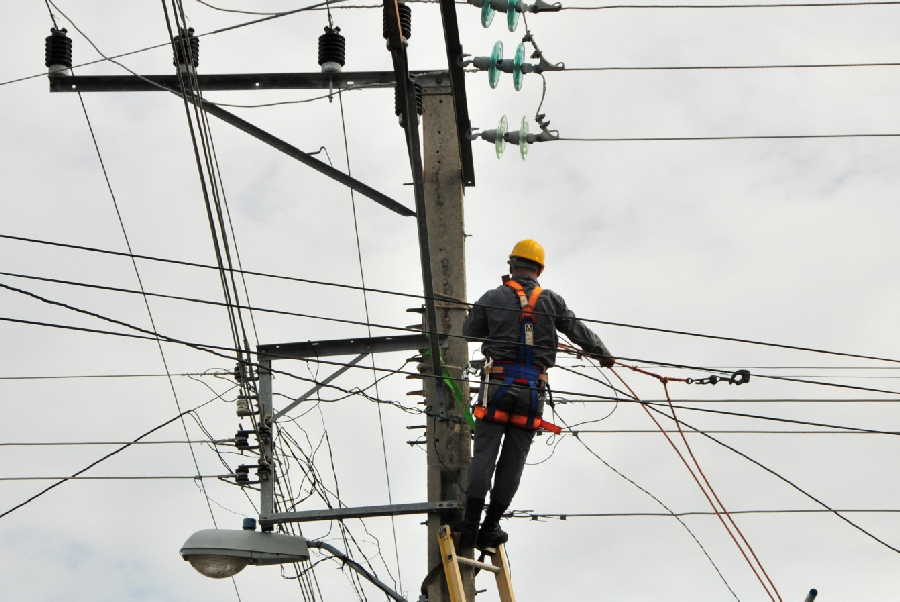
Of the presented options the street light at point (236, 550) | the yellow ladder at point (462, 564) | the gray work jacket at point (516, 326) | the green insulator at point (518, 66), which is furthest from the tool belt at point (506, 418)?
the green insulator at point (518, 66)

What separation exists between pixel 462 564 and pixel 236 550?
55.5 inches

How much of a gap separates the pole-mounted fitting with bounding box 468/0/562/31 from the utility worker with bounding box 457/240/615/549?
193 centimetres

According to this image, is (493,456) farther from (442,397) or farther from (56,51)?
(56,51)

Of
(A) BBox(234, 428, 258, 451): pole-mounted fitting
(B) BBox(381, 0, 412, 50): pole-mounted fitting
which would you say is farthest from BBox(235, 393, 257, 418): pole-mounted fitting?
(B) BBox(381, 0, 412, 50): pole-mounted fitting

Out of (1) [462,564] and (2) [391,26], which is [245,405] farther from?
(2) [391,26]

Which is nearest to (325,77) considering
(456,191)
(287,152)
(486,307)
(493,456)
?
(287,152)

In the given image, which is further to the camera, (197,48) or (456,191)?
(197,48)

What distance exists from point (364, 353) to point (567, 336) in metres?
1.63

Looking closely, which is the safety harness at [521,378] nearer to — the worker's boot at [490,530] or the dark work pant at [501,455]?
the dark work pant at [501,455]

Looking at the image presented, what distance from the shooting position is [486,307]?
10219 mm

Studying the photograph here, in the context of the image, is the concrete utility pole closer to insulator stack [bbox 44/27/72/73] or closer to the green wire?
the green wire

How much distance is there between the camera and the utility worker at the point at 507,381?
1003 centimetres

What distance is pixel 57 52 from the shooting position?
12.1m

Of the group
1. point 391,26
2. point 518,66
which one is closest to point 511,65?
point 518,66
